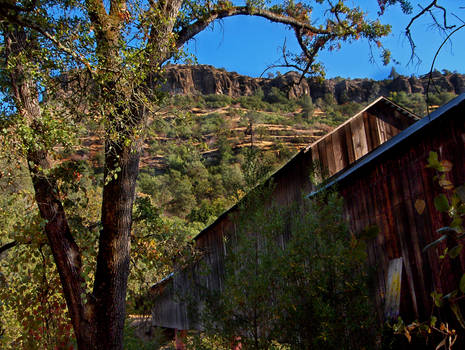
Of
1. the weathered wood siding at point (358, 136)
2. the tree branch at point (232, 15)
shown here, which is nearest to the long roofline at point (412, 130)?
the weathered wood siding at point (358, 136)

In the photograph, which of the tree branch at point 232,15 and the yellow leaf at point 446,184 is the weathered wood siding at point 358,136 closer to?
the tree branch at point 232,15

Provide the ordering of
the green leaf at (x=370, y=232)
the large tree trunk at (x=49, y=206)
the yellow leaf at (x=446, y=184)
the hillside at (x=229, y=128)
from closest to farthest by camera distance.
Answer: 1. the yellow leaf at (x=446, y=184)
2. the green leaf at (x=370, y=232)
3. the large tree trunk at (x=49, y=206)
4. the hillside at (x=229, y=128)

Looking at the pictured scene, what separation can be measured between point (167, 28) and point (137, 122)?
1.63 metres

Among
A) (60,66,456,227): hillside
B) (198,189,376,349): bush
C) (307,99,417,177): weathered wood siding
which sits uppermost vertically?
(60,66,456,227): hillside

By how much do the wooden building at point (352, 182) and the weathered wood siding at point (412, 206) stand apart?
2 cm

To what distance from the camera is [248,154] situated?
7379 millimetres

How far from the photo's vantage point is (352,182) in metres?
7.96

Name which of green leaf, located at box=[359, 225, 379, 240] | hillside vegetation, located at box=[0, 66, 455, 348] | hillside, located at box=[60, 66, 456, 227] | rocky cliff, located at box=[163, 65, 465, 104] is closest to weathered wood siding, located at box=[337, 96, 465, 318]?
green leaf, located at box=[359, 225, 379, 240]

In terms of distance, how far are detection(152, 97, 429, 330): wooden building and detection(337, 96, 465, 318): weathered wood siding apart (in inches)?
0.7

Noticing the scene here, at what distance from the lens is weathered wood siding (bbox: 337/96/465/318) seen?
18.9ft

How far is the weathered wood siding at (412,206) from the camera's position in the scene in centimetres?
576

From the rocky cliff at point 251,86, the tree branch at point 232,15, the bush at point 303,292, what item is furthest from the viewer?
the rocky cliff at point 251,86

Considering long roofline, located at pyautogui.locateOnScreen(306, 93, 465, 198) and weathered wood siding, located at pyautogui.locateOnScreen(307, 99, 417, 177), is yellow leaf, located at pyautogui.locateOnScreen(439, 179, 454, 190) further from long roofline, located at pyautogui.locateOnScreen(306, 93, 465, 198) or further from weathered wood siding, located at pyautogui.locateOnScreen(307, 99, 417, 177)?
weathered wood siding, located at pyautogui.locateOnScreen(307, 99, 417, 177)

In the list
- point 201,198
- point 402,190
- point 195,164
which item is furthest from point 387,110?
point 195,164
